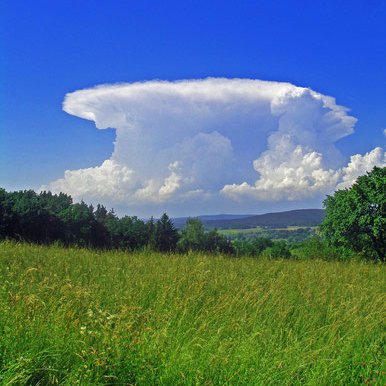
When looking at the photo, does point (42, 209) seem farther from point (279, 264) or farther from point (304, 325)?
point (304, 325)

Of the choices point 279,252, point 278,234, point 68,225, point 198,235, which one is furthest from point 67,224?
point 278,234

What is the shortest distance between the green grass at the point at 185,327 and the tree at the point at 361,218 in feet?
114

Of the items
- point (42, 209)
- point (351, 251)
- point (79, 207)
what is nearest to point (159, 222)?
point (79, 207)

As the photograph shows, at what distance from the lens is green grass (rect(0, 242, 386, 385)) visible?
5074mm

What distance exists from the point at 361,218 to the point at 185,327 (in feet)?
130

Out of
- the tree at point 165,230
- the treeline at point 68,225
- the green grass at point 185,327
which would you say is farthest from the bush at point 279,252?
the tree at point 165,230

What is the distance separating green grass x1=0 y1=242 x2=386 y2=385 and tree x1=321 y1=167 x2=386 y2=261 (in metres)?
34.7

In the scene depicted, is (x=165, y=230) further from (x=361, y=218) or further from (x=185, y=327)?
(x=185, y=327)

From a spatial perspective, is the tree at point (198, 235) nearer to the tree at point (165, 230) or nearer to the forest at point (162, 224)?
the tree at point (165, 230)

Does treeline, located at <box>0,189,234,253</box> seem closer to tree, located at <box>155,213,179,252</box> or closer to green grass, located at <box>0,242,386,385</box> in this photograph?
tree, located at <box>155,213,179,252</box>

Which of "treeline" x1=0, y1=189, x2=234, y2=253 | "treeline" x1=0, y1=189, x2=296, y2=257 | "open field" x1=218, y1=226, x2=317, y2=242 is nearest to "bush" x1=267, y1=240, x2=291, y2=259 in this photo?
"treeline" x1=0, y1=189, x2=296, y2=257

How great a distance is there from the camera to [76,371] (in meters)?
5.02

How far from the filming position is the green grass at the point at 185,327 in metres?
5.07

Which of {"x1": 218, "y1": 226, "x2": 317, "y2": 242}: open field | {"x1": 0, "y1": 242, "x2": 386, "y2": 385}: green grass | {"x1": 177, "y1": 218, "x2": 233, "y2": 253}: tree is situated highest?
{"x1": 0, "y1": 242, "x2": 386, "y2": 385}: green grass
